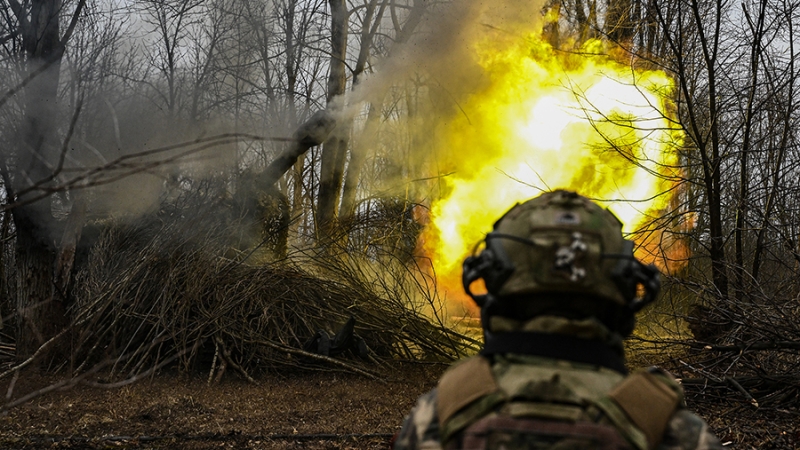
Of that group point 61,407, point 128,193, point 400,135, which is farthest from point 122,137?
point 400,135

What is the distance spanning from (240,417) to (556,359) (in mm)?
5042

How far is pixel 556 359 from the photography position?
200 centimetres

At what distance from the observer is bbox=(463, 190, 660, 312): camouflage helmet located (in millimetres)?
2080

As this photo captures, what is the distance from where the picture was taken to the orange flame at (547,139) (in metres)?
10.7

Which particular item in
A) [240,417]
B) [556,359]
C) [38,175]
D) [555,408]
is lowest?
[240,417]

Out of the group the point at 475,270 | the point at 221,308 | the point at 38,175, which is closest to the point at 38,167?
the point at 38,175

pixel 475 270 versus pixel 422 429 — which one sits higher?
pixel 475 270

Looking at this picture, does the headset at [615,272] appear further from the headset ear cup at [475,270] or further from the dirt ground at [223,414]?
the dirt ground at [223,414]

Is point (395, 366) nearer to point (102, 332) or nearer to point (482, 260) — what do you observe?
point (102, 332)

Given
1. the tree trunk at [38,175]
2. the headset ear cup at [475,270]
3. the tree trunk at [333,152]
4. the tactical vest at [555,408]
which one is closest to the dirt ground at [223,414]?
the tree trunk at [38,175]

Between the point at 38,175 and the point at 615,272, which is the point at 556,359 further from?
the point at 38,175

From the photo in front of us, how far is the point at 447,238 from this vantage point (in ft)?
52.0

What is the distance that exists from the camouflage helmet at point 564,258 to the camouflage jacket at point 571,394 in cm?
21

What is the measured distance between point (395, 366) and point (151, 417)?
3.25m
